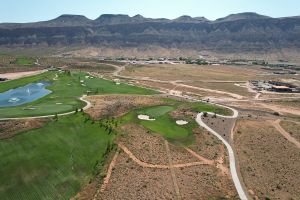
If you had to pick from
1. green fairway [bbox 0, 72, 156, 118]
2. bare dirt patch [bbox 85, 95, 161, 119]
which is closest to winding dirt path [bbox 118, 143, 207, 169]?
bare dirt patch [bbox 85, 95, 161, 119]

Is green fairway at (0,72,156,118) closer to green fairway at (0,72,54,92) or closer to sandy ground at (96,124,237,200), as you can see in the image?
green fairway at (0,72,54,92)

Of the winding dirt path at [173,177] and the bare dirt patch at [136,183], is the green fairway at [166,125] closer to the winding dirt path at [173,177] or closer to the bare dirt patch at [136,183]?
the winding dirt path at [173,177]

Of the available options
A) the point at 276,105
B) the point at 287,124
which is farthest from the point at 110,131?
the point at 276,105

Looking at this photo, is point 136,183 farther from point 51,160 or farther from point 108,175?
point 51,160

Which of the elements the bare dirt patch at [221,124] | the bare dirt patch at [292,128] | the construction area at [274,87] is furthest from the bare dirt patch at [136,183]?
the construction area at [274,87]

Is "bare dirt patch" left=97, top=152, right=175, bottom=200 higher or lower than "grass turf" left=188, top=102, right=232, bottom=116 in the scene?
higher

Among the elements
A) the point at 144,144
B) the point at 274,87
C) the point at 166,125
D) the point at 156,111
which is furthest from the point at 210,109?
the point at 274,87
